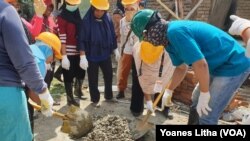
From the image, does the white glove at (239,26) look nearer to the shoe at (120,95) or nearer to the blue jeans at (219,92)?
the blue jeans at (219,92)

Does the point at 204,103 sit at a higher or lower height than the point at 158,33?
lower

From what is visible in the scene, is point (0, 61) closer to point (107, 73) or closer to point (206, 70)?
point (206, 70)

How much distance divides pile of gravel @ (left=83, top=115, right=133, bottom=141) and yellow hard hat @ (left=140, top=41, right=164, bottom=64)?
85cm

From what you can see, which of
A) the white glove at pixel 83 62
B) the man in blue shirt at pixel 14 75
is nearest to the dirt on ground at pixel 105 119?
the white glove at pixel 83 62

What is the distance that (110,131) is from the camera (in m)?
4.27

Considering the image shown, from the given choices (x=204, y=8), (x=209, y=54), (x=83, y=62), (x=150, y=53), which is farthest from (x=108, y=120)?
(x=204, y=8)

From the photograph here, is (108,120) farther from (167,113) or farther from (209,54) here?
(209,54)

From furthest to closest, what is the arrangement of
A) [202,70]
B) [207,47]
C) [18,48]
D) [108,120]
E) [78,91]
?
[78,91]
[108,120]
[207,47]
[202,70]
[18,48]

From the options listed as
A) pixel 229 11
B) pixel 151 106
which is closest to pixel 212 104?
pixel 151 106

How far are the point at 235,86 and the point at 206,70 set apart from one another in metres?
0.51

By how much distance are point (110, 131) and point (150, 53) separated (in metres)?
1.10

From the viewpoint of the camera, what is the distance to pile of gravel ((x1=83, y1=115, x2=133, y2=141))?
415 centimetres

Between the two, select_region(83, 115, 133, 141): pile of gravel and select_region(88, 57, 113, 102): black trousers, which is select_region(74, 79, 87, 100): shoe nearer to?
select_region(88, 57, 113, 102): black trousers

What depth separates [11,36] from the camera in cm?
232
